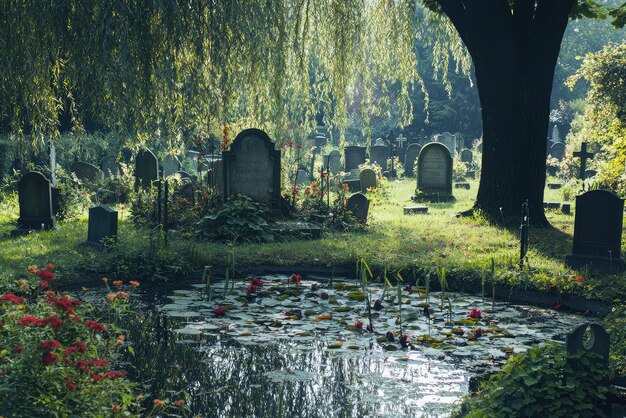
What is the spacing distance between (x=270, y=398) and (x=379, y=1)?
Result: 387 inches

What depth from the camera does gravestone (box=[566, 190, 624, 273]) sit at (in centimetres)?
973

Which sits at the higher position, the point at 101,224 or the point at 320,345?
the point at 101,224

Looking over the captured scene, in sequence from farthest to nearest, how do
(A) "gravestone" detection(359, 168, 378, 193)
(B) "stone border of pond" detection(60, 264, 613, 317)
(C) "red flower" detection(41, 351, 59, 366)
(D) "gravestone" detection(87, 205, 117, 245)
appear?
(A) "gravestone" detection(359, 168, 378, 193) < (D) "gravestone" detection(87, 205, 117, 245) < (B) "stone border of pond" detection(60, 264, 613, 317) < (C) "red flower" detection(41, 351, 59, 366)

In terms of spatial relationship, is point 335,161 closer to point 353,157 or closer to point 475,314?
point 353,157

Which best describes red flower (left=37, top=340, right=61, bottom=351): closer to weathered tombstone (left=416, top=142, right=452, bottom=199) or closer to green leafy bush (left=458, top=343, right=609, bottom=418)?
green leafy bush (left=458, top=343, right=609, bottom=418)

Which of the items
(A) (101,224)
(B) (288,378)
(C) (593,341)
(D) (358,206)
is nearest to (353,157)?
(D) (358,206)

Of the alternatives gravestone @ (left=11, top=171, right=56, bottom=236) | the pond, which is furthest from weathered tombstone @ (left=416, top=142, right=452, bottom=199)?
the pond

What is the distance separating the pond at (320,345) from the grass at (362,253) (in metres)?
0.66

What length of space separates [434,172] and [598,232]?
34.9ft

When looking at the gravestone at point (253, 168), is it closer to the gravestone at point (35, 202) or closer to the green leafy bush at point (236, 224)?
the green leafy bush at point (236, 224)

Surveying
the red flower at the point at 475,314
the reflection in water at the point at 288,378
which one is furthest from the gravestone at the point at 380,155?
the reflection in water at the point at 288,378

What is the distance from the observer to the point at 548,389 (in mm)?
4562

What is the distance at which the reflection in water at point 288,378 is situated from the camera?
521cm

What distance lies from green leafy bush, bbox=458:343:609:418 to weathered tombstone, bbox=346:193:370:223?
9310 millimetres
